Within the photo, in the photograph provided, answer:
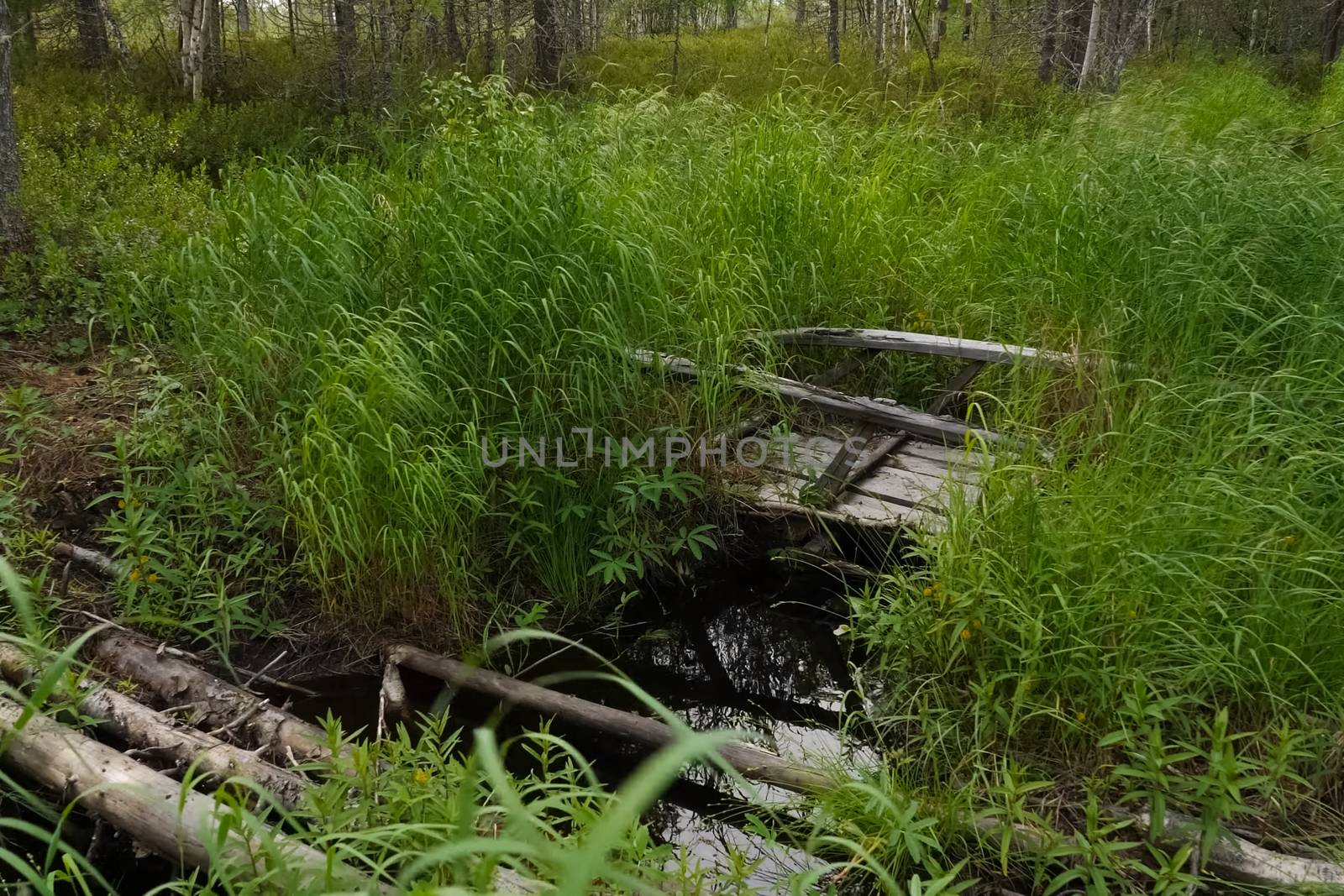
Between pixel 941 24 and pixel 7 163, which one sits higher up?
pixel 941 24

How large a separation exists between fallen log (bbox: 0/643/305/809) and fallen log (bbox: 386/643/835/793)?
58cm

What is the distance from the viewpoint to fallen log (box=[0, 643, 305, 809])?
8.91 ft

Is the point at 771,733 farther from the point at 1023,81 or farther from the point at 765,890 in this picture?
the point at 1023,81

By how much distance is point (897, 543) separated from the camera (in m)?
4.46

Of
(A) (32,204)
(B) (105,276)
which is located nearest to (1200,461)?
(B) (105,276)

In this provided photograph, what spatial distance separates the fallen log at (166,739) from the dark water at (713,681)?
71cm

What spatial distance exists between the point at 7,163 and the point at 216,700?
4593mm

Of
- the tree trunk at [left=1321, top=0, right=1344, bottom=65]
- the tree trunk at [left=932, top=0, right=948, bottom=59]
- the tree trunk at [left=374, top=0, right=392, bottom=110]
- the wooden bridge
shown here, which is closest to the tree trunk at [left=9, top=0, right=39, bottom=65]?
the tree trunk at [left=374, top=0, right=392, bottom=110]

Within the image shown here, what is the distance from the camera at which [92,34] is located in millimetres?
11234

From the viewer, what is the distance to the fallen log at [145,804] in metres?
2.08

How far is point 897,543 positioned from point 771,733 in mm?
1234

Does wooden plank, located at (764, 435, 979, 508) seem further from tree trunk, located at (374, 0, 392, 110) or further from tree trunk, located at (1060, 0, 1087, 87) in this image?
tree trunk, located at (1060, 0, 1087, 87)

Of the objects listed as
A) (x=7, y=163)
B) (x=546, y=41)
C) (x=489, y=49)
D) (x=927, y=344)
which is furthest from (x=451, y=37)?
(x=927, y=344)

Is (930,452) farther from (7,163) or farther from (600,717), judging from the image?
(7,163)
